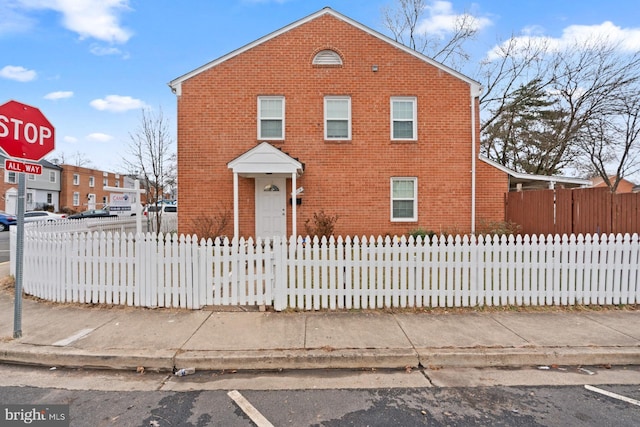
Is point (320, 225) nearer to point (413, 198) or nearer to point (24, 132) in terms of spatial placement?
point (413, 198)

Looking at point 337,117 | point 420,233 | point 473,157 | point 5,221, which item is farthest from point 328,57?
point 5,221

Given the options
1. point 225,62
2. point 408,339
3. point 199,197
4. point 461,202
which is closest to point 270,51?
point 225,62

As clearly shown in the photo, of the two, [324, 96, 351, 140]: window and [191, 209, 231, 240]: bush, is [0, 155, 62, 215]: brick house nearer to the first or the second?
[191, 209, 231, 240]: bush

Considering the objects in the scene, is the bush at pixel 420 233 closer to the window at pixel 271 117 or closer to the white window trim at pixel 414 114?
the white window trim at pixel 414 114

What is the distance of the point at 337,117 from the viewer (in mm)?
11258

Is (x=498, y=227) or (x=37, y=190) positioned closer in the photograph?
(x=498, y=227)

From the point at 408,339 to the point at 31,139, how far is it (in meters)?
5.63

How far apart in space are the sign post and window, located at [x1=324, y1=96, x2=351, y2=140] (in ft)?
26.5

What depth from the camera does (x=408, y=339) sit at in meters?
4.18

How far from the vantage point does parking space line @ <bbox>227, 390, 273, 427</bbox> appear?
9.04 feet

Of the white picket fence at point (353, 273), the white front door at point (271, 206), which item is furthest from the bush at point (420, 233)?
the white picket fence at point (353, 273)

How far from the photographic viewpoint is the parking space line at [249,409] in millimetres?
2754

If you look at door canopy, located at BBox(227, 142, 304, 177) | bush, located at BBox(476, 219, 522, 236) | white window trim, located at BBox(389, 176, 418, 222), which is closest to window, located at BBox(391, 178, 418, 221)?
white window trim, located at BBox(389, 176, 418, 222)

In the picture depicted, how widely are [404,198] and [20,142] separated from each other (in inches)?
392
